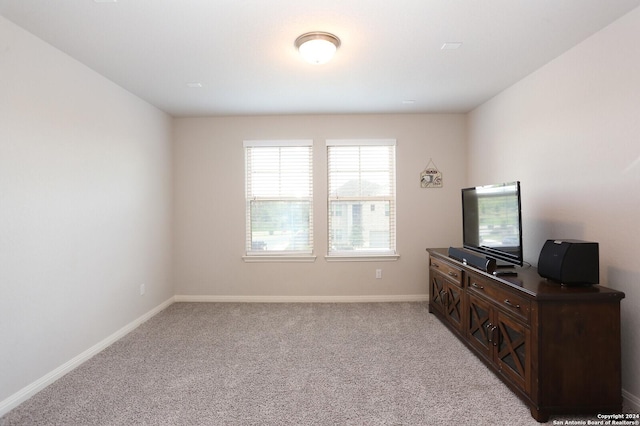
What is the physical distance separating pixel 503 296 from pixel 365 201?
7.70ft

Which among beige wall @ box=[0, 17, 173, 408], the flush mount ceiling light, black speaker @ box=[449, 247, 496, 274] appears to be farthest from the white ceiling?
black speaker @ box=[449, 247, 496, 274]

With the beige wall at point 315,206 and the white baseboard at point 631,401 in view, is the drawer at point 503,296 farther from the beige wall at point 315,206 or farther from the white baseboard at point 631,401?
the beige wall at point 315,206

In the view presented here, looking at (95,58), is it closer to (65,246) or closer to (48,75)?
(48,75)

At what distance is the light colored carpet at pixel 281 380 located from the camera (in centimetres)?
206

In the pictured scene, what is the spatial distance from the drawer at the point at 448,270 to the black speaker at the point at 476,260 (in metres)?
0.11

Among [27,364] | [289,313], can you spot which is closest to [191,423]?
[27,364]

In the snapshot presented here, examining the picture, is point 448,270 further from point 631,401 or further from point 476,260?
point 631,401

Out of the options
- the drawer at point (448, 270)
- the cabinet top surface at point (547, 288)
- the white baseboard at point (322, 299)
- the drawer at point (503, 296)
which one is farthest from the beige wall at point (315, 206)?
the cabinet top surface at point (547, 288)

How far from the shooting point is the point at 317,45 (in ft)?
7.70

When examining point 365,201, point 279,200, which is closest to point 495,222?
point 365,201

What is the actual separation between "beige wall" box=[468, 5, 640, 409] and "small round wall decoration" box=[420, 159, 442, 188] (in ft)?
3.71

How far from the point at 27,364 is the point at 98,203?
1.38 meters

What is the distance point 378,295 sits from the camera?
175 inches

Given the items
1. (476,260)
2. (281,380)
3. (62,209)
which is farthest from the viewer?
(476,260)
